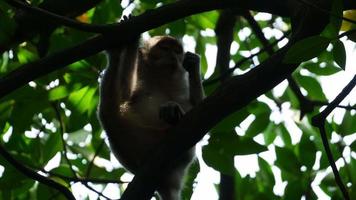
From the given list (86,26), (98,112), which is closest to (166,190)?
(98,112)

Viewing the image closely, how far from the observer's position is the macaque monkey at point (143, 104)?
15.1 ft

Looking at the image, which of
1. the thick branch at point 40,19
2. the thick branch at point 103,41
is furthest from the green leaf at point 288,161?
the thick branch at point 40,19

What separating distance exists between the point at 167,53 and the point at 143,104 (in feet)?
2.17

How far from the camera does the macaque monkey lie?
4.60 metres

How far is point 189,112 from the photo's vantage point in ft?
11.1

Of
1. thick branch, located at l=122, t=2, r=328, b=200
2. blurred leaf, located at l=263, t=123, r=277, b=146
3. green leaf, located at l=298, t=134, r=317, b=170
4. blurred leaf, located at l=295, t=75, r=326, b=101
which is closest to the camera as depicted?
thick branch, located at l=122, t=2, r=328, b=200

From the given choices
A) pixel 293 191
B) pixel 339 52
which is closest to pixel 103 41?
pixel 339 52

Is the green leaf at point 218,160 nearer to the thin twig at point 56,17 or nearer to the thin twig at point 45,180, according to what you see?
the thin twig at point 45,180

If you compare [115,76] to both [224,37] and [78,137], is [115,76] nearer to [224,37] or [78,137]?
[78,137]

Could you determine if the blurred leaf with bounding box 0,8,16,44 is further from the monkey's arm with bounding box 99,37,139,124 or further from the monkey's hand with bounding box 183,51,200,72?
the monkey's hand with bounding box 183,51,200,72

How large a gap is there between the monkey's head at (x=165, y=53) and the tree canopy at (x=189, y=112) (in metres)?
0.31

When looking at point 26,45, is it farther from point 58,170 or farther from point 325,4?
point 325,4

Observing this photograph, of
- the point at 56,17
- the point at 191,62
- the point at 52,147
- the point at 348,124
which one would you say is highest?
the point at 56,17

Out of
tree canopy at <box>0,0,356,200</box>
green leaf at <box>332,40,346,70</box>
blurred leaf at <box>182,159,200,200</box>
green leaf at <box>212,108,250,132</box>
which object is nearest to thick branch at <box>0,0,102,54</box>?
tree canopy at <box>0,0,356,200</box>
